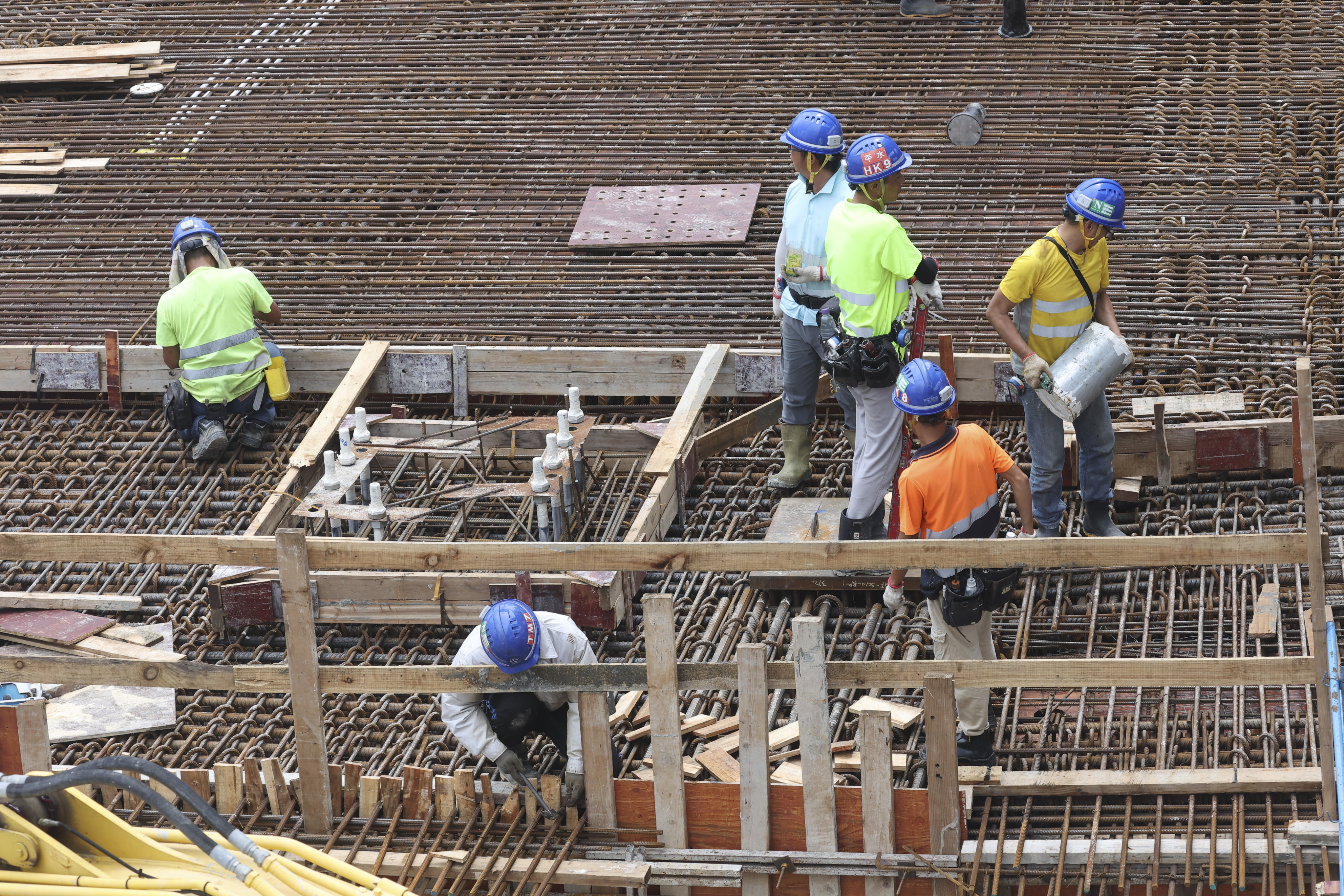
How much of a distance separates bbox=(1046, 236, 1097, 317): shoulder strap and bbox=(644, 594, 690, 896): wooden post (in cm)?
275

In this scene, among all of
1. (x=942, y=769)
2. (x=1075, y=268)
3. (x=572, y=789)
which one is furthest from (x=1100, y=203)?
(x=572, y=789)

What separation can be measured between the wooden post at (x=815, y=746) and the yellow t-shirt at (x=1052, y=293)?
2.38 meters

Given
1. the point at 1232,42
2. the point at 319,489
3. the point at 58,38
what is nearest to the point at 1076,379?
the point at 319,489

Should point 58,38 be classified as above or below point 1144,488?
above

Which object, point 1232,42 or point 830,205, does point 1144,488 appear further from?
point 1232,42

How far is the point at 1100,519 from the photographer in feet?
27.1

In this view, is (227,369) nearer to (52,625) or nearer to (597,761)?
(52,625)

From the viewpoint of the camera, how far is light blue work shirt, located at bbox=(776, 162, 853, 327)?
858cm

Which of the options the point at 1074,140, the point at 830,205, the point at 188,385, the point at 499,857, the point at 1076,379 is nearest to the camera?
the point at 499,857

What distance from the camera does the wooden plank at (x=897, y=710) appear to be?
7.09m

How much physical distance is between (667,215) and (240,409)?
3389 millimetres

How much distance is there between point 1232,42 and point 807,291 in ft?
19.7

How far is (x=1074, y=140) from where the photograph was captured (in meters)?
11.9

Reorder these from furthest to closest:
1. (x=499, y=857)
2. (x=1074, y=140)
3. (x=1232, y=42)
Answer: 1. (x=1232, y=42)
2. (x=1074, y=140)
3. (x=499, y=857)
